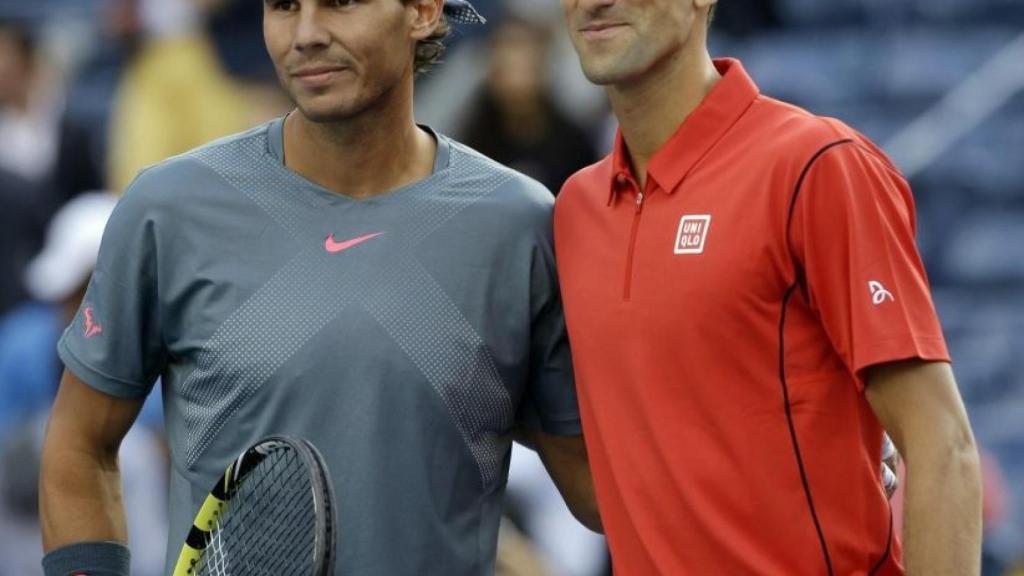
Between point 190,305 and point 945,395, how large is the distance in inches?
56.0

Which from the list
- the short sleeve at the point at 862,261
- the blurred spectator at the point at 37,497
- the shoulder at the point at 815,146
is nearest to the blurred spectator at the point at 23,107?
the blurred spectator at the point at 37,497

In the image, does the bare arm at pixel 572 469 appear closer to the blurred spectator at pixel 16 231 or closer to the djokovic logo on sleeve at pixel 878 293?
the djokovic logo on sleeve at pixel 878 293

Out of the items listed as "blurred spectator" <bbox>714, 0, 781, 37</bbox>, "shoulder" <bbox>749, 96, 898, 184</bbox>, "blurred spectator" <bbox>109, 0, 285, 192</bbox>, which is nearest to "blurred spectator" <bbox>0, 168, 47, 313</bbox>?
"blurred spectator" <bbox>109, 0, 285, 192</bbox>

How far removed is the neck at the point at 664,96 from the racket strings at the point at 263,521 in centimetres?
82

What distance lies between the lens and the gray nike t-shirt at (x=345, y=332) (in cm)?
399

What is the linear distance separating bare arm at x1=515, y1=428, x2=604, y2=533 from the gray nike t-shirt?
0.16 m

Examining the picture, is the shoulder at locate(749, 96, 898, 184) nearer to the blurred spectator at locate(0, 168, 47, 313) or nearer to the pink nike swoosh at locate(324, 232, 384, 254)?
the pink nike swoosh at locate(324, 232, 384, 254)

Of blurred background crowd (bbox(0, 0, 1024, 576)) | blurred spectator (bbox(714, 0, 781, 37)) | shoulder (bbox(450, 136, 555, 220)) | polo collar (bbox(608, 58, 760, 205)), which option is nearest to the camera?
polo collar (bbox(608, 58, 760, 205))

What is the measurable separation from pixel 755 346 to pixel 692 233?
23 centimetres

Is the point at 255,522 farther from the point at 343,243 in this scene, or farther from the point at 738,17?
the point at 738,17

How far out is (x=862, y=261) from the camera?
3.54m

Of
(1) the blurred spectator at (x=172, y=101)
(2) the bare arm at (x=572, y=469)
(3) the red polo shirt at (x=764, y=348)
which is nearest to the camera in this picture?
(3) the red polo shirt at (x=764, y=348)

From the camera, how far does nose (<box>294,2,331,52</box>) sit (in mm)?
3986

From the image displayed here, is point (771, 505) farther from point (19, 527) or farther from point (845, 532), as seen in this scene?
point (19, 527)
